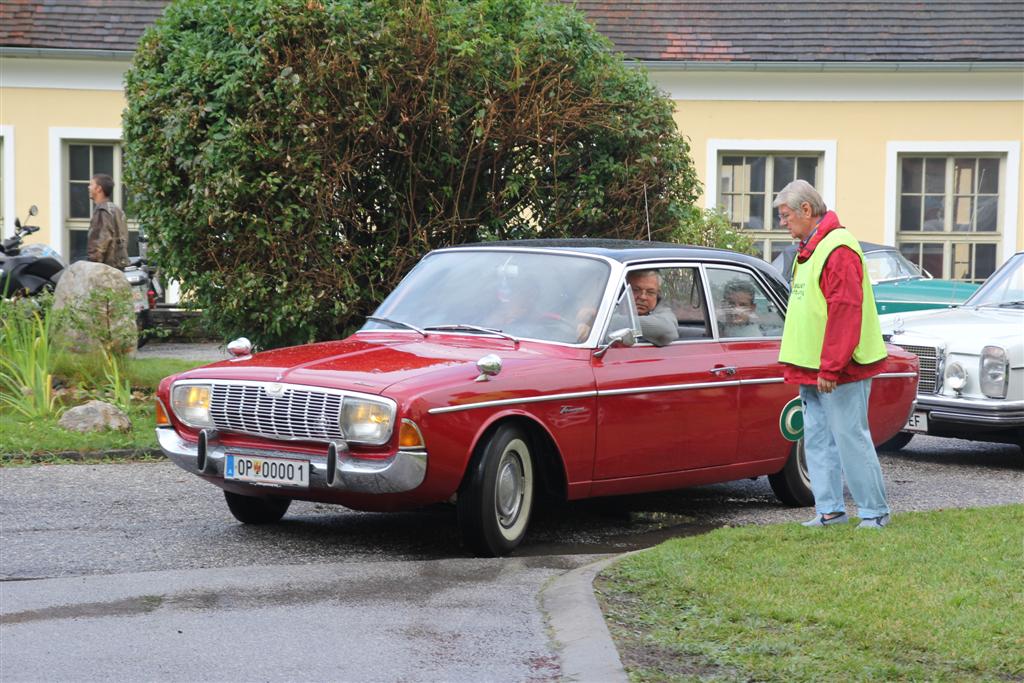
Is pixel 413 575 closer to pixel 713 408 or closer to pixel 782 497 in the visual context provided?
pixel 713 408

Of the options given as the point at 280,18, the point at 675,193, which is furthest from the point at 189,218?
the point at 675,193

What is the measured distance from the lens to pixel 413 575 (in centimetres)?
657

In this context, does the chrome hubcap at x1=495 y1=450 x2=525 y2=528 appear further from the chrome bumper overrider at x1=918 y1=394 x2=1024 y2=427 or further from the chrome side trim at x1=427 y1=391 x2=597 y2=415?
the chrome bumper overrider at x1=918 y1=394 x2=1024 y2=427

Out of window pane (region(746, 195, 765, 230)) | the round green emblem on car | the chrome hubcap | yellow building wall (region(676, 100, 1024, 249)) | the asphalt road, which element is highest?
yellow building wall (region(676, 100, 1024, 249))

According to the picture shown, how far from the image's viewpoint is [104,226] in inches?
568

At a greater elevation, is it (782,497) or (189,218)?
(189,218)

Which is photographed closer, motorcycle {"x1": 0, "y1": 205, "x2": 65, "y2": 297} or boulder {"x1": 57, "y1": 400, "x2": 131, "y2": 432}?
boulder {"x1": 57, "y1": 400, "x2": 131, "y2": 432}

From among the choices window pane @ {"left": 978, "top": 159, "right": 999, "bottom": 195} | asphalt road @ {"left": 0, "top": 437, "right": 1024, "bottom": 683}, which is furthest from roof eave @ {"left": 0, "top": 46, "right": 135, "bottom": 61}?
asphalt road @ {"left": 0, "top": 437, "right": 1024, "bottom": 683}

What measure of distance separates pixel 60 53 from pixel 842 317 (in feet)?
55.9

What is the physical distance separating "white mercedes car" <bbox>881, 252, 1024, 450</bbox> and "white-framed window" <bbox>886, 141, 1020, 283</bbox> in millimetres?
11738

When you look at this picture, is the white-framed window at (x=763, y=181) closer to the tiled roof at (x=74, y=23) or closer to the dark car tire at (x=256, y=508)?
the tiled roof at (x=74, y=23)

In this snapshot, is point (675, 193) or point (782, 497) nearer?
point (782, 497)

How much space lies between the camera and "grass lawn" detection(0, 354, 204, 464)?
398 inches

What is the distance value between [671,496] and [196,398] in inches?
127
